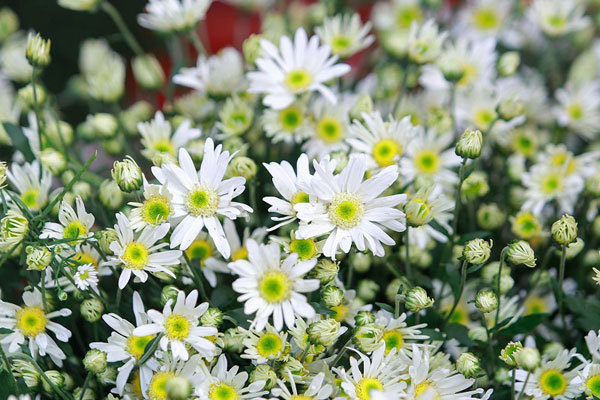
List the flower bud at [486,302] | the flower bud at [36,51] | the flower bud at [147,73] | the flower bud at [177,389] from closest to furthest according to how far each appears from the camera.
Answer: the flower bud at [177,389] < the flower bud at [486,302] < the flower bud at [36,51] < the flower bud at [147,73]

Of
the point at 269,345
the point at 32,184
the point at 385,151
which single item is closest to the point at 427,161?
the point at 385,151

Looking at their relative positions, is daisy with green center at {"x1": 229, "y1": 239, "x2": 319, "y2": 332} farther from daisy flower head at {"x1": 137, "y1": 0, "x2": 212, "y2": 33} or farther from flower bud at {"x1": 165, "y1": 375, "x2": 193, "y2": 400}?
daisy flower head at {"x1": 137, "y1": 0, "x2": 212, "y2": 33}

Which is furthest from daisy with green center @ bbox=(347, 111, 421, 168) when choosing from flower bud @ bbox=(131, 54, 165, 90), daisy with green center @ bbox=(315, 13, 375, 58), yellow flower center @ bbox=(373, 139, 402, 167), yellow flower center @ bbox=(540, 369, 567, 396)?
A: flower bud @ bbox=(131, 54, 165, 90)

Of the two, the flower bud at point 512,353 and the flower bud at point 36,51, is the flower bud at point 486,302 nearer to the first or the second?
the flower bud at point 512,353

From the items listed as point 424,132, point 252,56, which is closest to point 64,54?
point 252,56

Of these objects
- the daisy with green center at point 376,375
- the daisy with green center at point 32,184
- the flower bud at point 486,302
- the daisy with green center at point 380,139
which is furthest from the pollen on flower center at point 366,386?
the daisy with green center at point 32,184

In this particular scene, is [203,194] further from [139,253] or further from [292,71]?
[292,71]

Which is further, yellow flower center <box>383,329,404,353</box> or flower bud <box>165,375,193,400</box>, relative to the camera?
yellow flower center <box>383,329,404,353</box>
